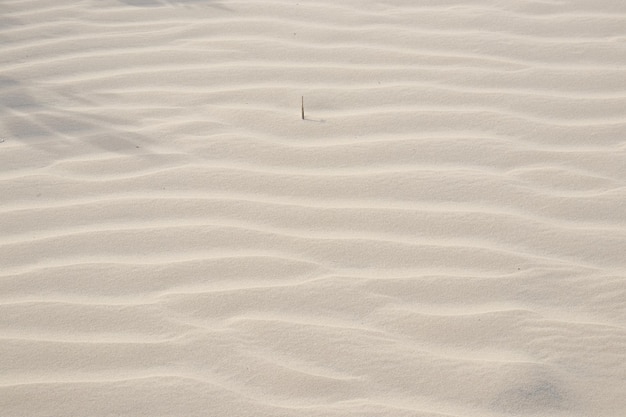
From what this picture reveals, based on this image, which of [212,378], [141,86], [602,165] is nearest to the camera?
[212,378]

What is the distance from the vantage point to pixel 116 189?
2.89m

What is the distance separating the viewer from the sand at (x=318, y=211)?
7.32 feet

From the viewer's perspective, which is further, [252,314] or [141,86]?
[141,86]

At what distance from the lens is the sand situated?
7.32ft

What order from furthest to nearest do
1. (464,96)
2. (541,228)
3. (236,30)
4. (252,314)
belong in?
(236,30) < (464,96) < (541,228) < (252,314)

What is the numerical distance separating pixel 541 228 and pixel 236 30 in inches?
71.8

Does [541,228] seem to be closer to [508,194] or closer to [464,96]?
[508,194]

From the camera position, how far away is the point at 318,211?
2.74 metres

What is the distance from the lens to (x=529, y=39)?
3.52 metres

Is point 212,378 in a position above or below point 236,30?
below

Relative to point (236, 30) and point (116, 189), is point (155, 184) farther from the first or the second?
point (236, 30)

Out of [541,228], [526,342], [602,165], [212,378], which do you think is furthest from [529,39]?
[212,378]

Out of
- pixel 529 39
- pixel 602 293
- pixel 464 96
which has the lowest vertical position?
pixel 602 293

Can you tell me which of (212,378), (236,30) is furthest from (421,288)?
(236,30)
